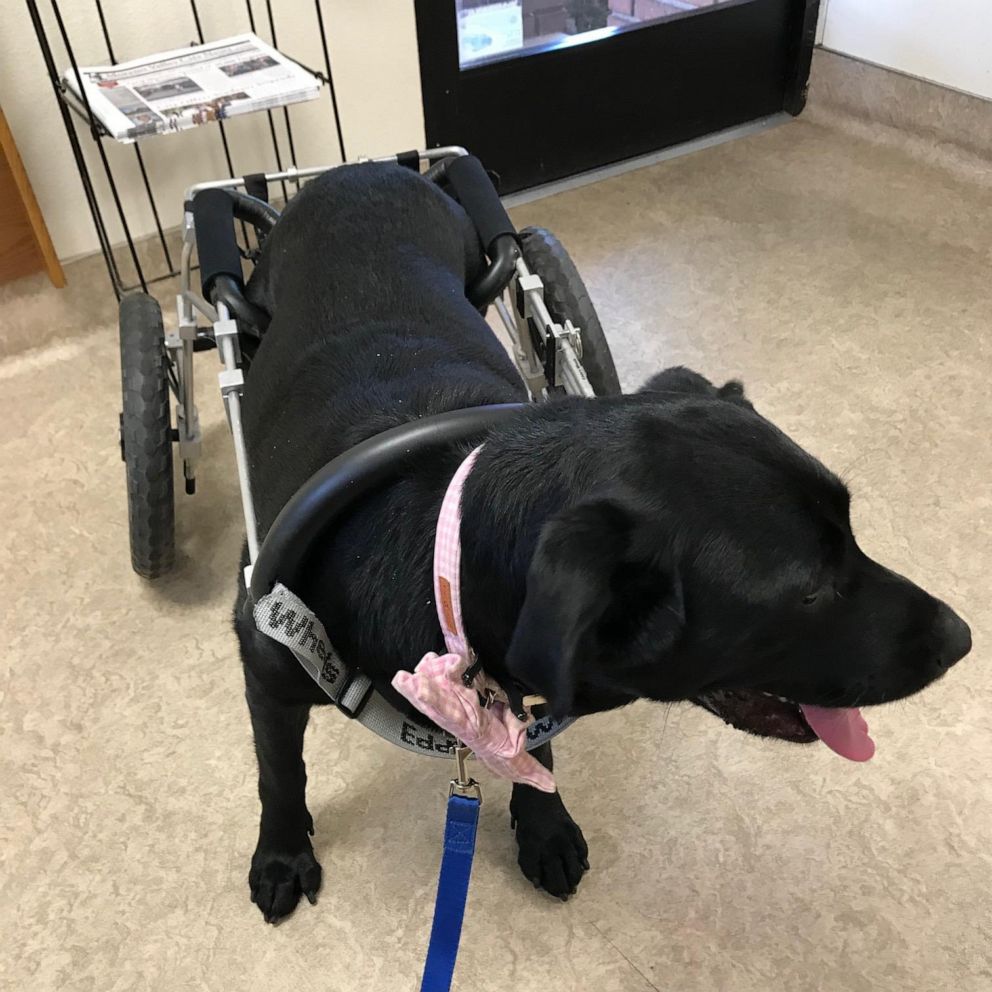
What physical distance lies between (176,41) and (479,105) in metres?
0.81

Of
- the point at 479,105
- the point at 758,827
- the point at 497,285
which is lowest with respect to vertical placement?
the point at 758,827

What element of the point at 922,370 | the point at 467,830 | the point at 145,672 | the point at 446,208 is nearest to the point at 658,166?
the point at 922,370

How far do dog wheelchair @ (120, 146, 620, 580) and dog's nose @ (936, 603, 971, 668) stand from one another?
0.57 metres

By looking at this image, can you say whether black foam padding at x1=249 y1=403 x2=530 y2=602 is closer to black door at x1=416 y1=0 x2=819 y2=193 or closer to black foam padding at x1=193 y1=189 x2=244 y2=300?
black foam padding at x1=193 y1=189 x2=244 y2=300

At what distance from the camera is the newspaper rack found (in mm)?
1939

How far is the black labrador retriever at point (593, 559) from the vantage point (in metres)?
0.79

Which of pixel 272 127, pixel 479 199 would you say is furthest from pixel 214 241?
pixel 272 127

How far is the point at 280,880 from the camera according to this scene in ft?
4.15

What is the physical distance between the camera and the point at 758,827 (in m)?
1.35

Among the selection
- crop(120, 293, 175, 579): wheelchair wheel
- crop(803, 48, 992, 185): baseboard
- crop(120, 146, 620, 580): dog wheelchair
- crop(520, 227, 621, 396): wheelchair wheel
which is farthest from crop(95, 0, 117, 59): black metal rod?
crop(803, 48, 992, 185): baseboard

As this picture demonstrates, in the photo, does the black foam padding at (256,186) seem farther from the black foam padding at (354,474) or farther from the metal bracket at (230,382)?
the black foam padding at (354,474)

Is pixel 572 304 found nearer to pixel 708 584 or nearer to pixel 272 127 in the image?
pixel 708 584

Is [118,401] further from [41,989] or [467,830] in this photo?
[467,830]

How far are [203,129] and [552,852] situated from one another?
1.84 metres
